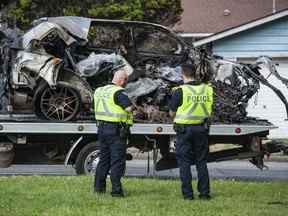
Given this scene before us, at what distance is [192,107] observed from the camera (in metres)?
10.0

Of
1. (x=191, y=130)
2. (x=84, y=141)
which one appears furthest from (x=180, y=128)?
(x=84, y=141)

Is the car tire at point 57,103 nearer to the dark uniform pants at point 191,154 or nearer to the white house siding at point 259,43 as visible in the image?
the dark uniform pants at point 191,154

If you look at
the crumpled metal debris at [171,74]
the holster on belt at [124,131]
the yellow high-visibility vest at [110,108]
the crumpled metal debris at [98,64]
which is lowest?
the holster on belt at [124,131]

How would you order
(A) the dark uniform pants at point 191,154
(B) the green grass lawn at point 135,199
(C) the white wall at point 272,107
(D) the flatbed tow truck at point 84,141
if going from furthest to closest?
(C) the white wall at point 272,107, (D) the flatbed tow truck at point 84,141, (A) the dark uniform pants at point 191,154, (B) the green grass lawn at point 135,199

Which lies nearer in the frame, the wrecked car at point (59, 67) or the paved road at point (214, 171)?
the wrecked car at point (59, 67)

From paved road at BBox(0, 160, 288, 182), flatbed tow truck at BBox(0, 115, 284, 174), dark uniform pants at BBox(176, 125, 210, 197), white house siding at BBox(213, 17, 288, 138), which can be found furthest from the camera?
white house siding at BBox(213, 17, 288, 138)

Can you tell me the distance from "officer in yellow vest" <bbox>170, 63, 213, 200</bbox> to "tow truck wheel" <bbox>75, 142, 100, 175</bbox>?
315cm

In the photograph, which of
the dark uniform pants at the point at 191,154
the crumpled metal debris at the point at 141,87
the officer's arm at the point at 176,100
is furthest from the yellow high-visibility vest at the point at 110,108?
the crumpled metal debris at the point at 141,87

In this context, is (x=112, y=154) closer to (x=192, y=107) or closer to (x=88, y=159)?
(x=192, y=107)

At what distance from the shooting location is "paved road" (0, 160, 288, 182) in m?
14.6

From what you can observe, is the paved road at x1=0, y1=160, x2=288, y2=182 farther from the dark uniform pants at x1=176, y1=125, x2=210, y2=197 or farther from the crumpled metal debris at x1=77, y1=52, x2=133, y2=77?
the dark uniform pants at x1=176, y1=125, x2=210, y2=197

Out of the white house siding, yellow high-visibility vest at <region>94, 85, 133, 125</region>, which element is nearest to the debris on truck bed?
yellow high-visibility vest at <region>94, 85, 133, 125</region>

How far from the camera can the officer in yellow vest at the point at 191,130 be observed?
32.8 feet

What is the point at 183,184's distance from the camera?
10000 millimetres
